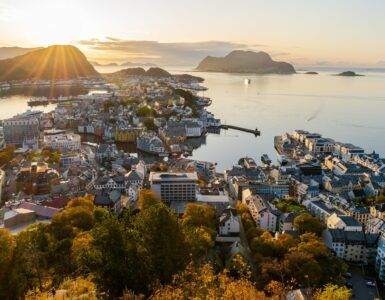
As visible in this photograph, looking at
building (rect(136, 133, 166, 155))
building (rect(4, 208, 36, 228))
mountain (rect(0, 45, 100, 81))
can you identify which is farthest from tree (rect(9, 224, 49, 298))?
mountain (rect(0, 45, 100, 81))

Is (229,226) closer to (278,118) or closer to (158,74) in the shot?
(278,118)

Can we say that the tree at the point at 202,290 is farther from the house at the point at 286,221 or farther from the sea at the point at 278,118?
the sea at the point at 278,118

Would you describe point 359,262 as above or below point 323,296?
below

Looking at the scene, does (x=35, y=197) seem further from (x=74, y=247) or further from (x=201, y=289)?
(x=201, y=289)

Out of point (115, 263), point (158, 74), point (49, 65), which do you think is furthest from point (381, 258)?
point (49, 65)

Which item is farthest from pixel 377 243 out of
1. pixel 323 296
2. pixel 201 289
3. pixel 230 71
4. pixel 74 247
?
pixel 230 71

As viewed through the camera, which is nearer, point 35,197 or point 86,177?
point 35,197

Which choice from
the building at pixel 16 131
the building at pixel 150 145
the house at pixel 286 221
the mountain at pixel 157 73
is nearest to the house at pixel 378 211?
the house at pixel 286 221
